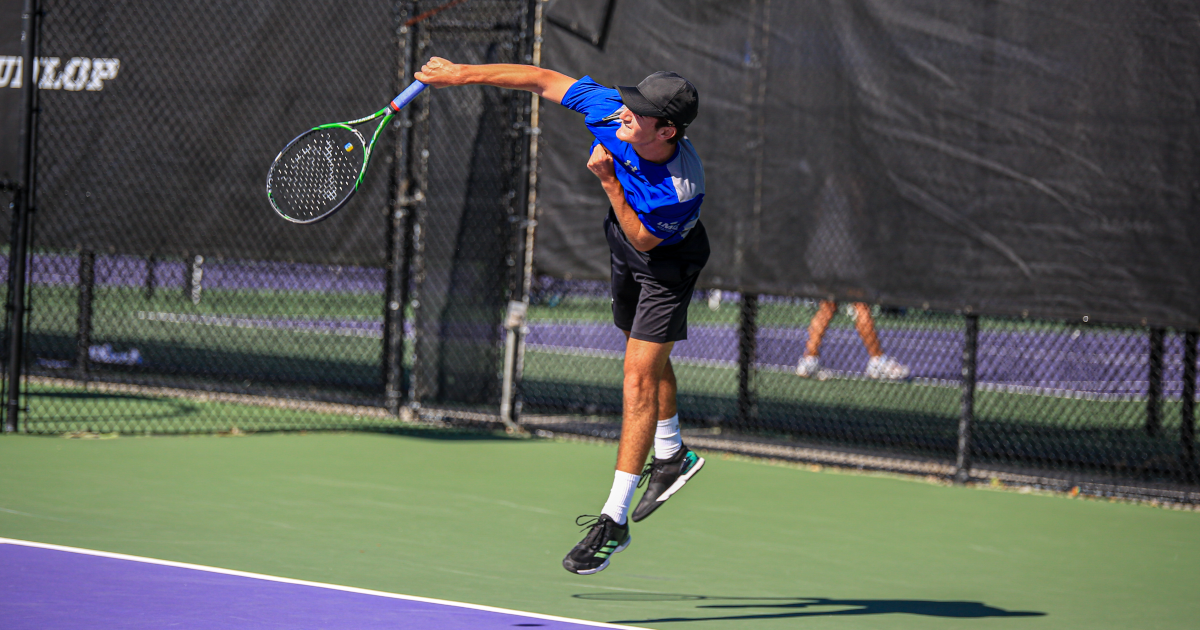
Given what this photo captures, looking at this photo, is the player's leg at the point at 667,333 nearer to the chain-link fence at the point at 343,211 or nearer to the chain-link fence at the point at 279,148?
the chain-link fence at the point at 343,211

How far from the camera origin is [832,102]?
703 centimetres

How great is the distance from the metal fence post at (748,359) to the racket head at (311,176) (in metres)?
3.70

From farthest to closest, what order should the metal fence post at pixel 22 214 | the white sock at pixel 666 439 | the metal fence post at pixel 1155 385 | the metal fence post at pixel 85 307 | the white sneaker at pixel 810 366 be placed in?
the white sneaker at pixel 810 366 < the metal fence post at pixel 85 307 < the metal fence post at pixel 1155 385 < the metal fence post at pixel 22 214 < the white sock at pixel 666 439

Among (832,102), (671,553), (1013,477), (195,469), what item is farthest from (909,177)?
(195,469)

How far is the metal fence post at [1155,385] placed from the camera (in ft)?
23.6

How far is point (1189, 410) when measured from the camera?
22.9 ft

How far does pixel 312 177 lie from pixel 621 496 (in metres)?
1.71

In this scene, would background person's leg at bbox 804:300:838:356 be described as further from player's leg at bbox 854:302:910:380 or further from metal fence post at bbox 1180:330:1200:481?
metal fence post at bbox 1180:330:1200:481

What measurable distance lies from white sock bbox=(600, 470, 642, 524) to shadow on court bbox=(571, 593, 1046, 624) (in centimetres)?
33

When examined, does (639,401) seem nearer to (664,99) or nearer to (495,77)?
(664,99)

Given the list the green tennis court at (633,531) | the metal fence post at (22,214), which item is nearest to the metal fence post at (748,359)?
the green tennis court at (633,531)

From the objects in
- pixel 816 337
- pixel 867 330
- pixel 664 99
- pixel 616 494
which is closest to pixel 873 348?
pixel 867 330

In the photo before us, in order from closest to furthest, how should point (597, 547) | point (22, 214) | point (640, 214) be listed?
point (597, 547) < point (640, 214) < point (22, 214)

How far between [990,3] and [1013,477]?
8.74 feet
